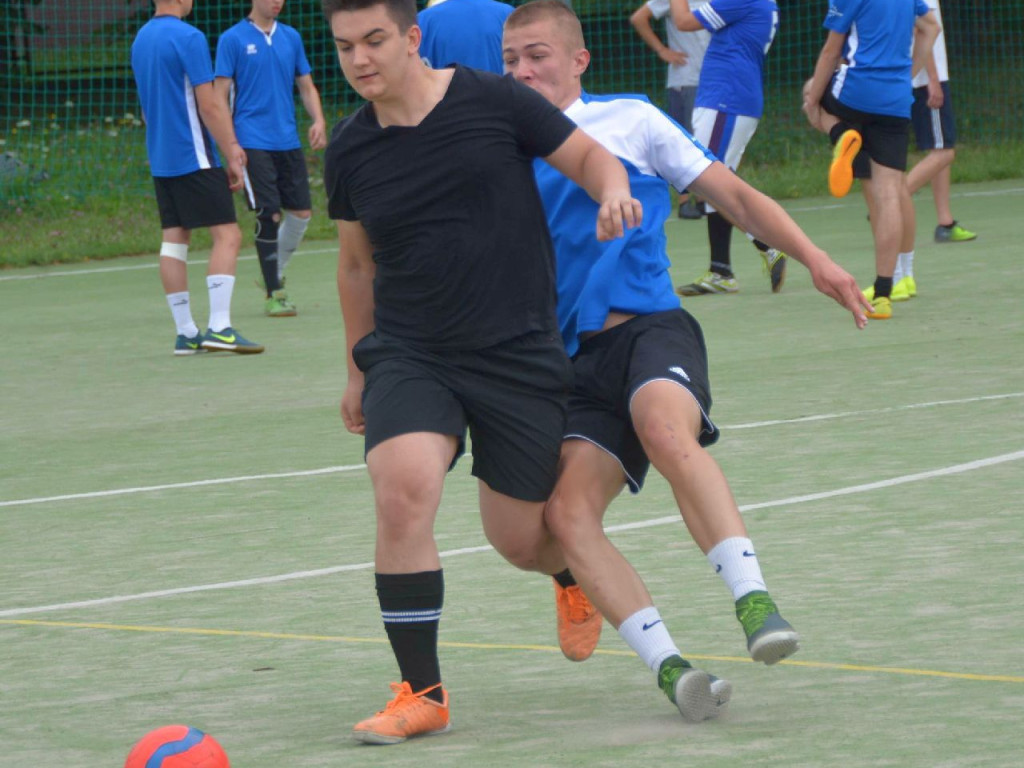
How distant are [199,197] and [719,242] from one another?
3.29 meters

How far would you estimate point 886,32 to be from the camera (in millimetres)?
11070

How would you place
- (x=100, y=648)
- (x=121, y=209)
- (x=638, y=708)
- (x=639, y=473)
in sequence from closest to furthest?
(x=638, y=708) → (x=639, y=473) → (x=100, y=648) → (x=121, y=209)

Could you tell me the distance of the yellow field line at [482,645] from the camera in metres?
4.33

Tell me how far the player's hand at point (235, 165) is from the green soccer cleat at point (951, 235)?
564 cm

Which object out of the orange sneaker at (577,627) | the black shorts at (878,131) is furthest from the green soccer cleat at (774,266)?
the orange sneaker at (577,627)

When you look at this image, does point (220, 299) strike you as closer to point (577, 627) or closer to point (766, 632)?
point (577, 627)

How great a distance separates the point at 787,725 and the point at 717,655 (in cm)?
69

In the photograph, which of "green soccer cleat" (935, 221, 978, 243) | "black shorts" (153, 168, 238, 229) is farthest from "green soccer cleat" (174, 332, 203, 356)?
"green soccer cleat" (935, 221, 978, 243)

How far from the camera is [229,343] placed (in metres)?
11.2

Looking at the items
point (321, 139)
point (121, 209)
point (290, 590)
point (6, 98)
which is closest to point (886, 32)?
point (321, 139)

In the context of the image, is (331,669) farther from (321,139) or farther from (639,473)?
(321,139)

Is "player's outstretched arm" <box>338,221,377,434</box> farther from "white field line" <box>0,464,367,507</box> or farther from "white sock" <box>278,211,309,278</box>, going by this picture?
"white sock" <box>278,211,309,278</box>

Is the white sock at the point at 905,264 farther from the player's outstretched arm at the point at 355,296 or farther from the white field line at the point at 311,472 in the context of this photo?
the player's outstretched arm at the point at 355,296

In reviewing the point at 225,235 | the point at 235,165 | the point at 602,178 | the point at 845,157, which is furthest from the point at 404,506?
the point at 235,165
